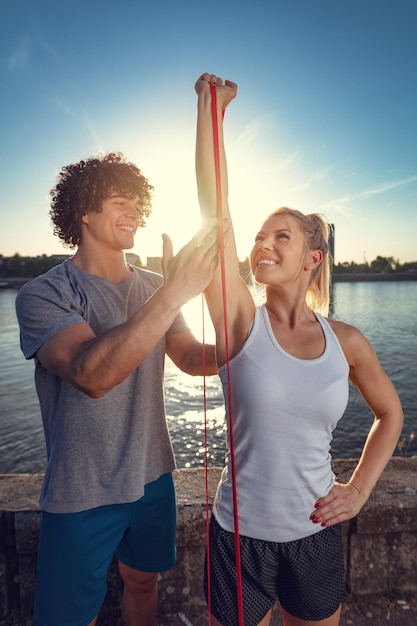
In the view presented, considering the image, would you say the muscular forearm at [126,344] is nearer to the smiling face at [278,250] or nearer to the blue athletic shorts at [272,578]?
the smiling face at [278,250]

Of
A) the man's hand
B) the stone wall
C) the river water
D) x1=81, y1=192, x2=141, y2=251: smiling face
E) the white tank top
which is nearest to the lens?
the man's hand

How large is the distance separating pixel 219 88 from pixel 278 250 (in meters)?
0.70

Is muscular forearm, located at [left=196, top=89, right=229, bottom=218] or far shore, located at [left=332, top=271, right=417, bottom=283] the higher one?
muscular forearm, located at [left=196, top=89, right=229, bottom=218]

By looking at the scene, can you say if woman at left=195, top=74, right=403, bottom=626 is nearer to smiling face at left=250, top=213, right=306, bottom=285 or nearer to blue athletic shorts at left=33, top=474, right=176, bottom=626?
smiling face at left=250, top=213, right=306, bottom=285

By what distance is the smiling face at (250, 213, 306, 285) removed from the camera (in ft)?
5.96

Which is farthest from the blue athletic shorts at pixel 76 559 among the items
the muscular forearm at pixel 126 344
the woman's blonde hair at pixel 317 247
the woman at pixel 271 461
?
the woman's blonde hair at pixel 317 247

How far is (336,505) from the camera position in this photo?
169 cm

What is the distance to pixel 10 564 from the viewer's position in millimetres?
2322

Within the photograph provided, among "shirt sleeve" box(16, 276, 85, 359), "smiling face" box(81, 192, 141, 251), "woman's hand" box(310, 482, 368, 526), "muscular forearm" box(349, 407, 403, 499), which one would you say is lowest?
"woman's hand" box(310, 482, 368, 526)

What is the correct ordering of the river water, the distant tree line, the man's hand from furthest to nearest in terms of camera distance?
the distant tree line
the river water
the man's hand

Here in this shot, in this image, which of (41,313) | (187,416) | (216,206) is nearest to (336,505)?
(216,206)

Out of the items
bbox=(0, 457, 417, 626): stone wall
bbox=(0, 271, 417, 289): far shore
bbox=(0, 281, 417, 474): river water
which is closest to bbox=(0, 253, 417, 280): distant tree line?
bbox=(0, 271, 417, 289): far shore

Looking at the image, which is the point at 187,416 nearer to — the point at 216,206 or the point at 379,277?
the point at 216,206

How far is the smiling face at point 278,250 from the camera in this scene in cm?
182
